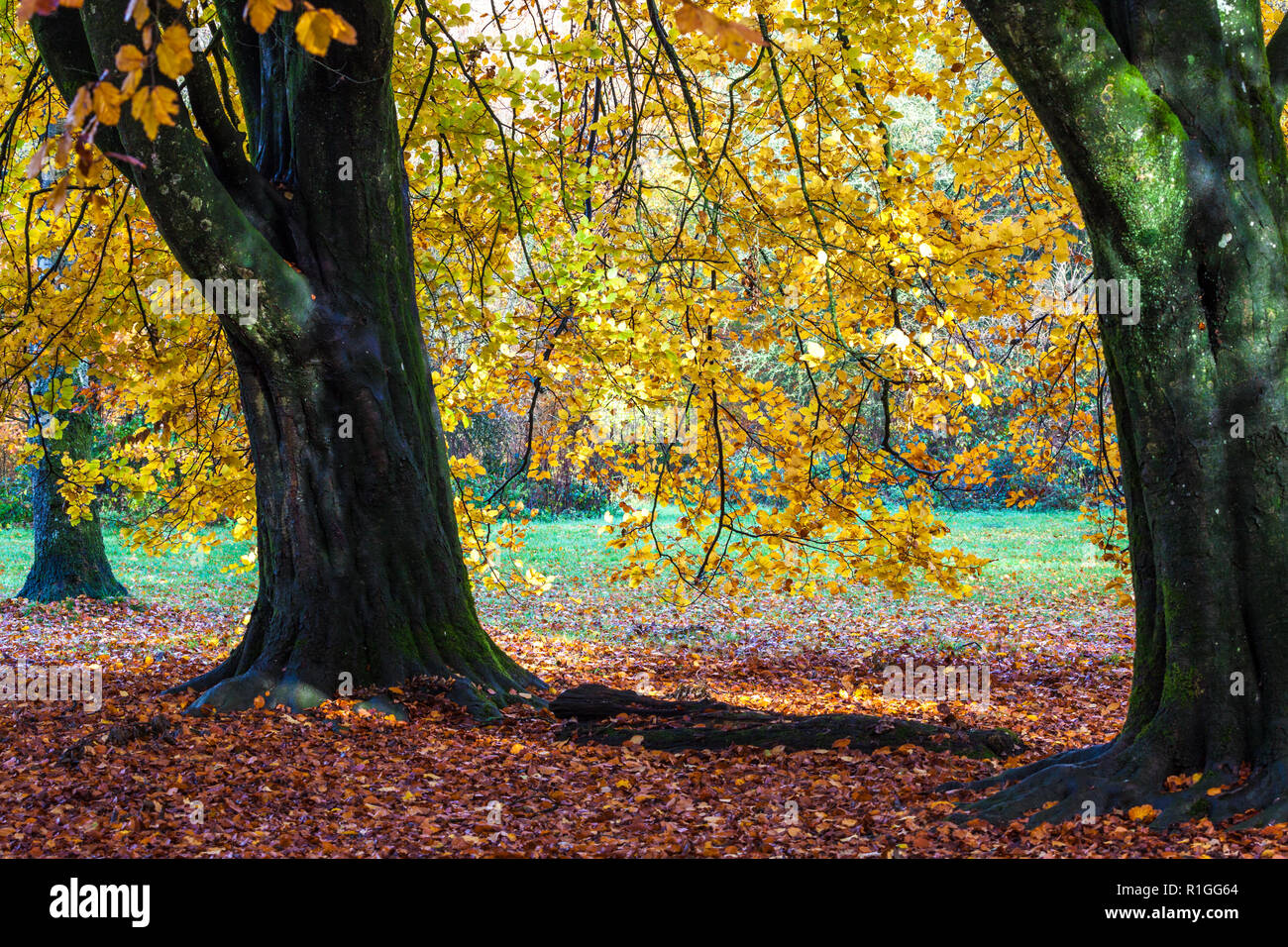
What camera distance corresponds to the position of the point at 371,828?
400cm

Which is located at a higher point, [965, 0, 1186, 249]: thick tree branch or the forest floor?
[965, 0, 1186, 249]: thick tree branch

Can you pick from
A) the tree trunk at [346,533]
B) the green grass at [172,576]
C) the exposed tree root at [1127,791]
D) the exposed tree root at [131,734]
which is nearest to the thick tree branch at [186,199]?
the tree trunk at [346,533]

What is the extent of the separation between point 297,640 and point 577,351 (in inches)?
108

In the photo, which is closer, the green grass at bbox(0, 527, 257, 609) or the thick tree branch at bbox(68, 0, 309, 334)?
the thick tree branch at bbox(68, 0, 309, 334)

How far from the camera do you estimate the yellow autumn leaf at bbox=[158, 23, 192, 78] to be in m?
2.60

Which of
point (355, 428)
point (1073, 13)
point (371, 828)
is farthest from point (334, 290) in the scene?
point (1073, 13)

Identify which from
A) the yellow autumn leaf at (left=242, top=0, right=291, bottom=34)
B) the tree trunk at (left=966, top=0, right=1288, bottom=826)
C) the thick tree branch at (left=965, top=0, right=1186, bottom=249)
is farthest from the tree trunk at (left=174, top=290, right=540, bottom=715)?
the thick tree branch at (left=965, top=0, right=1186, bottom=249)

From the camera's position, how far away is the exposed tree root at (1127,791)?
350cm

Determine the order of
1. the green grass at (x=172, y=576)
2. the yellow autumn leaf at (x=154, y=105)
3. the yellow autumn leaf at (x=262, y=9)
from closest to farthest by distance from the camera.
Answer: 1. the yellow autumn leaf at (x=262, y=9)
2. the yellow autumn leaf at (x=154, y=105)
3. the green grass at (x=172, y=576)

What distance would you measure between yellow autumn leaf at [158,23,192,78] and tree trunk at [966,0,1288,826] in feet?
8.51

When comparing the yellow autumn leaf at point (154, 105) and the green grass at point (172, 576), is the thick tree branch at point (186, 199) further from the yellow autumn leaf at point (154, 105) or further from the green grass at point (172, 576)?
the green grass at point (172, 576)

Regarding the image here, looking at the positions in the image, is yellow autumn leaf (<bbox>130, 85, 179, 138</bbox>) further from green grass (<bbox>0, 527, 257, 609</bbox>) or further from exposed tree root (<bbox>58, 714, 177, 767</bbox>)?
green grass (<bbox>0, 527, 257, 609</bbox>)

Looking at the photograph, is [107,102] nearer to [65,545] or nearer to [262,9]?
[262,9]

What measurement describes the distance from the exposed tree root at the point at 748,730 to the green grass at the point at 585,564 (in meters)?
8.09
